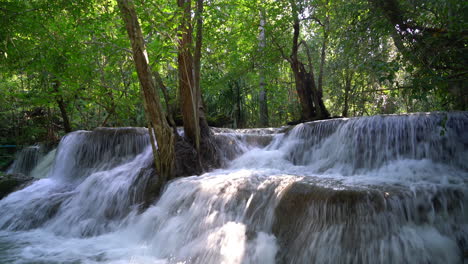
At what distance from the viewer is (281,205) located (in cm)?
359

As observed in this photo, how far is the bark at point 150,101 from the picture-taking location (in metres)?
5.24

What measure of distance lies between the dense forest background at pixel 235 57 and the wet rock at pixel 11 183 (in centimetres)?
260

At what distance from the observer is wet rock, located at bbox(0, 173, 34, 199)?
718cm

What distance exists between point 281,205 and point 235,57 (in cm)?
805

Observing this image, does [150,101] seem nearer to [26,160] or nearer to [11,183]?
[11,183]

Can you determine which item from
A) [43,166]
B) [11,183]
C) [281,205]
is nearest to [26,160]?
[43,166]

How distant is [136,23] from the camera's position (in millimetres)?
5277

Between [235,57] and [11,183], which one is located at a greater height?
[235,57]

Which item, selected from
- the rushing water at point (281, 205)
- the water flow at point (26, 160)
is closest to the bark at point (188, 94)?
the rushing water at point (281, 205)

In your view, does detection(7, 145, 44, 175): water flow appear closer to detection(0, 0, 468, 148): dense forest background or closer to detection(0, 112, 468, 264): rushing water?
detection(0, 0, 468, 148): dense forest background

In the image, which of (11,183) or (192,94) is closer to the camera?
(192,94)

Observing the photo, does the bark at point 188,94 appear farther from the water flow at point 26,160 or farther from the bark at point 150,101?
the water flow at point 26,160

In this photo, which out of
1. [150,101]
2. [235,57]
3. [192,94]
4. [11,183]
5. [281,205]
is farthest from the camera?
[235,57]

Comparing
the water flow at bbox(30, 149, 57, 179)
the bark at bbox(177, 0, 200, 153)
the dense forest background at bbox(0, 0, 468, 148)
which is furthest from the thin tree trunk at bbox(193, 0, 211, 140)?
the water flow at bbox(30, 149, 57, 179)
